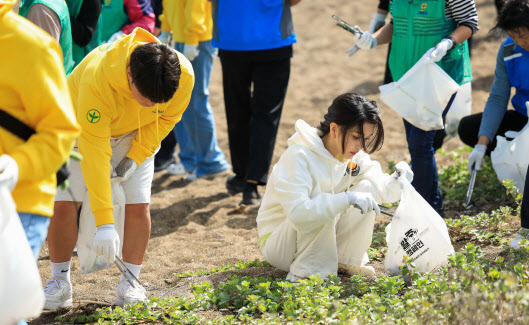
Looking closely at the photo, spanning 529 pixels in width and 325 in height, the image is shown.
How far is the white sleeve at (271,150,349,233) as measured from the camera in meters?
2.91

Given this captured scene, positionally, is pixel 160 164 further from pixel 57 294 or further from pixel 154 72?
pixel 154 72

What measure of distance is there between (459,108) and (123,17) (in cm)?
240

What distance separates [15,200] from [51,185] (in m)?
0.11

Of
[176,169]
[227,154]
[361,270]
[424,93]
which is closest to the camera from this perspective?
[361,270]

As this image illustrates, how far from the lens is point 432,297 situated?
8.62ft

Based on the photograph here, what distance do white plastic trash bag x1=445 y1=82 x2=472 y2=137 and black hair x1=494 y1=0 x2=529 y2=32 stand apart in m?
0.86

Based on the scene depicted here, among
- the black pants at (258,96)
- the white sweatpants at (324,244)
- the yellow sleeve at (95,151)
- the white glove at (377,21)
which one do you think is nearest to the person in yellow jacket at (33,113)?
the yellow sleeve at (95,151)

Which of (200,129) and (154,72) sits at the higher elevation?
(154,72)

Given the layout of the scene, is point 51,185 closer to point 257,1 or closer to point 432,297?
point 432,297

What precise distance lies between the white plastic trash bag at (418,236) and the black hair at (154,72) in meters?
1.16

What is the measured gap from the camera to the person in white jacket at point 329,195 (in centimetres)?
295

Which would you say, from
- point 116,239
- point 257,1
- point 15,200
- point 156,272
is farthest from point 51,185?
point 257,1

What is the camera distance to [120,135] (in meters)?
3.06

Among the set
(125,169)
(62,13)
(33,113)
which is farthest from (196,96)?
(33,113)
